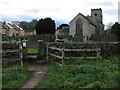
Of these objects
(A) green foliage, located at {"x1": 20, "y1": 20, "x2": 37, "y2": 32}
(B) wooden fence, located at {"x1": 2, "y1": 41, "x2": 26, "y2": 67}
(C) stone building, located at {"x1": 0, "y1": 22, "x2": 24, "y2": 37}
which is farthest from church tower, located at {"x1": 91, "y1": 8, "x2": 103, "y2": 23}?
(B) wooden fence, located at {"x1": 2, "y1": 41, "x2": 26, "y2": 67}

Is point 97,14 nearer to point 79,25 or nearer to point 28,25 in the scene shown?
point 79,25

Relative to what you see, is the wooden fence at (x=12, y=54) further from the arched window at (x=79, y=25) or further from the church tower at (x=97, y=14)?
the church tower at (x=97, y=14)

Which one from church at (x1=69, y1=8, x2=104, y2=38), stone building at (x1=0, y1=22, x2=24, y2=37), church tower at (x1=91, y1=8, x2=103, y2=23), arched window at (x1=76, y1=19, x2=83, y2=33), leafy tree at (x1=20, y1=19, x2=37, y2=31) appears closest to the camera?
church at (x1=69, y1=8, x2=104, y2=38)

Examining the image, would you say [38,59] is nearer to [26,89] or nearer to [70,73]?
[70,73]

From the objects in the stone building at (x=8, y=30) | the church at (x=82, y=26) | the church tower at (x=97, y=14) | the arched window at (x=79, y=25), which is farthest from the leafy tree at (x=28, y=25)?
the arched window at (x=79, y=25)

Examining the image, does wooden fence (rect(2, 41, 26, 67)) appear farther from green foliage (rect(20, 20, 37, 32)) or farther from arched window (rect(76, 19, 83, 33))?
green foliage (rect(20, 20, 37, 32))

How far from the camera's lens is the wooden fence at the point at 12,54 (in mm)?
10102

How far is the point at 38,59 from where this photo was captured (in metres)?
12.9

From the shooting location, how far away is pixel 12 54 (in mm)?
11602

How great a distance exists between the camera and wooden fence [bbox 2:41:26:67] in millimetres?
10102

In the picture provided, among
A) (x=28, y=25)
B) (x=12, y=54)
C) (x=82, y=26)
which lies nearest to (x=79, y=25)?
(x=82, y=26)

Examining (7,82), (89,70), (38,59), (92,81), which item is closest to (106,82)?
(92,81)

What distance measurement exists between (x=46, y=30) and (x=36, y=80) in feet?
97.6

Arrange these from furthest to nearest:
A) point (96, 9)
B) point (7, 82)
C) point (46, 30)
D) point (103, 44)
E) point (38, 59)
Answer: point (96, 9), point (46, 30), point (103, 44), point (38, 59), point (7, 82)
